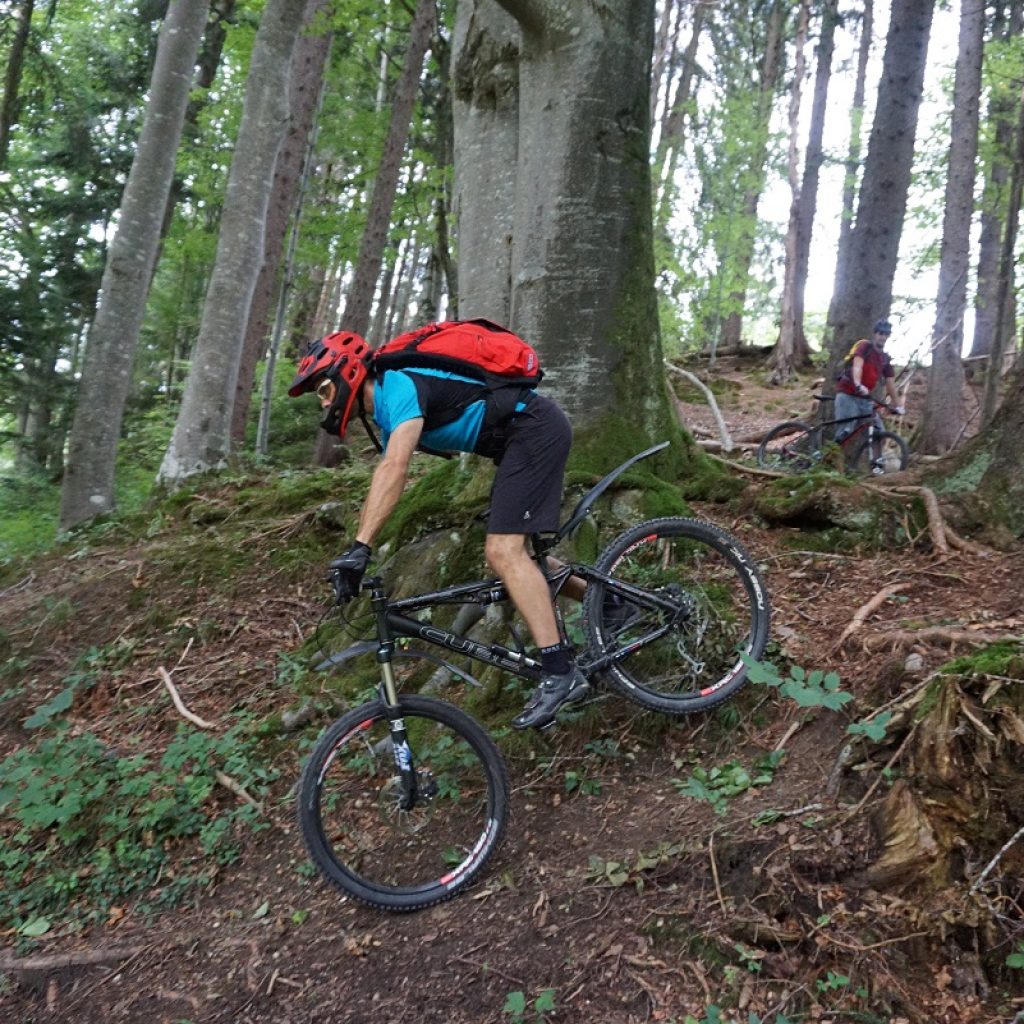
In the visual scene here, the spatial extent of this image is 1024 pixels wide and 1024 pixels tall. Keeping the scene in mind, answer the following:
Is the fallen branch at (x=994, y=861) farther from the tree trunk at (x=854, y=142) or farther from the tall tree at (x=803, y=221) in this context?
the tree trunk at (x=854, y=142)

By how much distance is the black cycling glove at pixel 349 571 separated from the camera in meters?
3.29

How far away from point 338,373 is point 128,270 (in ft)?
23.8

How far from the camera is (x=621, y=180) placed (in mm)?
5340

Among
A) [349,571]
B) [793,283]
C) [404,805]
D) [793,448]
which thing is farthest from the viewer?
[793,283]

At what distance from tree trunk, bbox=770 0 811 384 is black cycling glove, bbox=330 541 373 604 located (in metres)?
17.2

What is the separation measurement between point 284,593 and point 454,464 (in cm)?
171

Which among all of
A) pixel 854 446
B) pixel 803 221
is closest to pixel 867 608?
pixel 854 446

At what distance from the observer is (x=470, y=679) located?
368 cm

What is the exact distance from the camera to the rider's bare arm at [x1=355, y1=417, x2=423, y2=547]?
11.3 ft

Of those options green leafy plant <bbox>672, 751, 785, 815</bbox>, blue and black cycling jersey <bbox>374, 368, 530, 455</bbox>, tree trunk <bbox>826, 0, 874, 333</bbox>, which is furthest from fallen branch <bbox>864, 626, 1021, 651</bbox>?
tree trunk <bbox>826, 0, 874, 333</bbox>

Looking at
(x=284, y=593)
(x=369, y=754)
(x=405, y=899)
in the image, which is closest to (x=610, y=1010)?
(x=405, y=899)

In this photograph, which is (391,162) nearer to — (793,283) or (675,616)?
(675,616)

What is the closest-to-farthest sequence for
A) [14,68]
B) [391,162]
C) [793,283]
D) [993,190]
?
[391,162] → [14,68] → [993,190] → [793,283]

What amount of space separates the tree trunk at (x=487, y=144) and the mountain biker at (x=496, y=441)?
8.04ft
